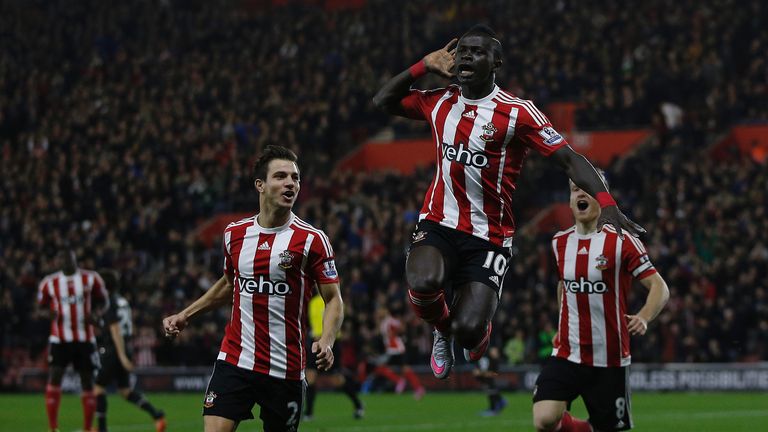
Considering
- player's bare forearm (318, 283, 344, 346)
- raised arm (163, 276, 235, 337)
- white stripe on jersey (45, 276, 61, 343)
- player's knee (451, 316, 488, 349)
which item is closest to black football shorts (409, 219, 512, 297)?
player's knee (451, 316, 488, 349)

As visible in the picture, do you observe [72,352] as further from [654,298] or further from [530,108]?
[530,108]

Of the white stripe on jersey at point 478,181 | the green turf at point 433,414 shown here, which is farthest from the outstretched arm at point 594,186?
the green turf at point 433,414

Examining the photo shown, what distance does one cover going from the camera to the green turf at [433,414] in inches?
718

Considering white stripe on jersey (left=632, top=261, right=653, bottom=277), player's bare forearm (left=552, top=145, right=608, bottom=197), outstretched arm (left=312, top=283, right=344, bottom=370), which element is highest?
player's bare forearm (left=552, top=145, right=608, bottom=197)

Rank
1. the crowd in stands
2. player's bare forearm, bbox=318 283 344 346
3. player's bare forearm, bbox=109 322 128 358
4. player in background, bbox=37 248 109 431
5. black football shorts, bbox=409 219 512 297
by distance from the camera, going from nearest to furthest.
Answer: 1. black football shorts, bbox=409 219 512 297
2. player's bare forearm, bbox=318 283 344 346
3. player's bare forearm, bbox=109 322 128 358
4. player in background, bbox=37 248 109 431
5. the crowd in stands

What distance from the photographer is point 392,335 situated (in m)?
26.9

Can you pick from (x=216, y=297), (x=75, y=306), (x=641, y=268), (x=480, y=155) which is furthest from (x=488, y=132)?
(x=75, y=306)

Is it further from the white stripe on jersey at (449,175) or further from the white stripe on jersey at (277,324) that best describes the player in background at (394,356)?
the white stripe on jersey at (449,175)

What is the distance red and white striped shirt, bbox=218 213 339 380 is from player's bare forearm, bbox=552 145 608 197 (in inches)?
74.4

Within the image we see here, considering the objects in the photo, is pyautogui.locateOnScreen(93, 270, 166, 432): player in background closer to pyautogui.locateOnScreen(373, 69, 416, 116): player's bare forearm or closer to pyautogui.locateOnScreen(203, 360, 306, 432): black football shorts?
pyautogui.locateOnScreen(203, 360, 306, 432): black football shorts

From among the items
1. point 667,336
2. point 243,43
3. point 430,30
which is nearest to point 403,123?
point 430,30

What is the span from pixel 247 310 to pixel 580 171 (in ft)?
8.49

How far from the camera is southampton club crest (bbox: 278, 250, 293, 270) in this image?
9234 mm

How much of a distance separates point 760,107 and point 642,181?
385 cm
